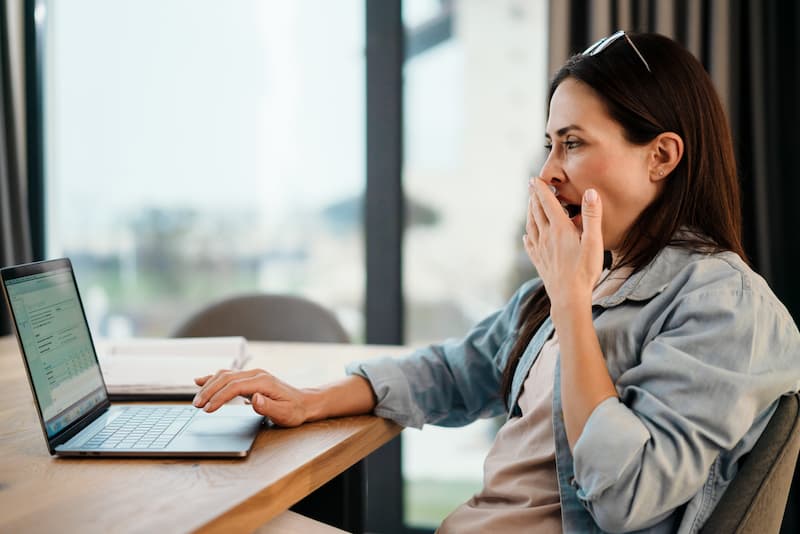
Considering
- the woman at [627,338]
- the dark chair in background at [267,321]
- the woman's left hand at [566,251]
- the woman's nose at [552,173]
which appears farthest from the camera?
the dark chair in background at [267,321]

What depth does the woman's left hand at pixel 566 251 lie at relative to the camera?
1.02m

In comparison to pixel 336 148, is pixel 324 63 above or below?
above

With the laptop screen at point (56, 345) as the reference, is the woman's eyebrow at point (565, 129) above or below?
above

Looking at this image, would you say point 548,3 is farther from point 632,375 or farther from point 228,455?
point 228,455

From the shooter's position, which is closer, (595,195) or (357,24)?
(595,195)

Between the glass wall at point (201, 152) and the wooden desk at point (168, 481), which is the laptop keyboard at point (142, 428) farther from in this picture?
the glass wall at point (201, 152)

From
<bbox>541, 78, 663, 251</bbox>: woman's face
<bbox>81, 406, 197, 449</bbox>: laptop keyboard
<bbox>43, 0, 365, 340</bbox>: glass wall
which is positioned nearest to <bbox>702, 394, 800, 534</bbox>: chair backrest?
<bbox>541, 78, 663, 251</bbox>: woman's face

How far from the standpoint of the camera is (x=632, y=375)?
3.19 ft

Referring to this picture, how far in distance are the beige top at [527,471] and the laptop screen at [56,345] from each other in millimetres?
564

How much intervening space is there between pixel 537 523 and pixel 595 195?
0.45 m

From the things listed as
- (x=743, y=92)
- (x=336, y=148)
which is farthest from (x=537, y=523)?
(x=336, y=148)

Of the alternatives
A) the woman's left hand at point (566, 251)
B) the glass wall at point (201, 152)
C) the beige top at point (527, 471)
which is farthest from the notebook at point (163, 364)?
the glass wall at point (201, 152)

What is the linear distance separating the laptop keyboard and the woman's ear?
2.50ft

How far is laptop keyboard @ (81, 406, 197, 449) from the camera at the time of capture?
41.0 inches
